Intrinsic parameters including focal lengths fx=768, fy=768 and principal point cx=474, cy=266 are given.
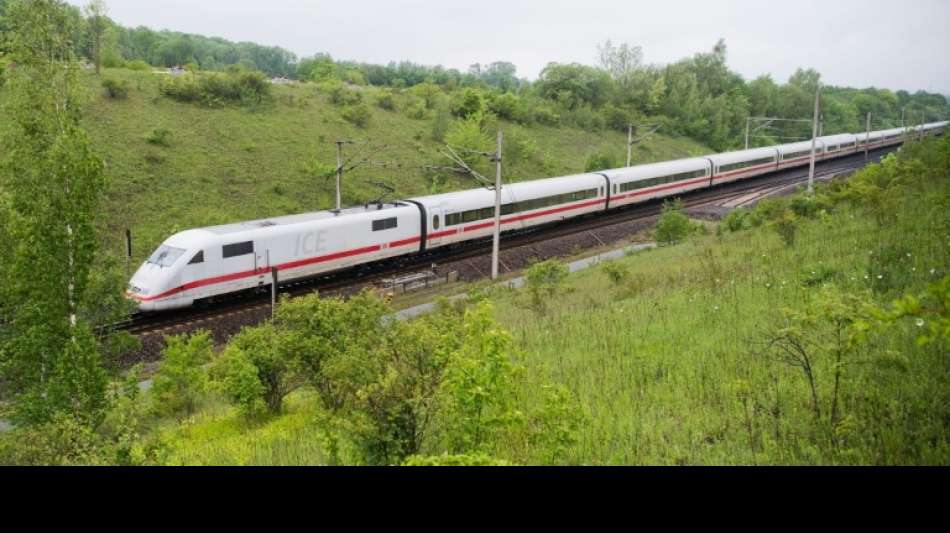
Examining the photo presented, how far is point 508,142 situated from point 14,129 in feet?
137

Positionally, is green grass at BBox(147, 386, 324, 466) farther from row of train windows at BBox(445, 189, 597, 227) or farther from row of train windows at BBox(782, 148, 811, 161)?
→ row of train windows at BBox(782, 148, 811, 161)

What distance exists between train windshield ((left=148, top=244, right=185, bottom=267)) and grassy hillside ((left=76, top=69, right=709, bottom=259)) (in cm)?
Answer: 863

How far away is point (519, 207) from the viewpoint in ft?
113

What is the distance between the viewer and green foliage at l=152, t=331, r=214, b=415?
1775 centimetres

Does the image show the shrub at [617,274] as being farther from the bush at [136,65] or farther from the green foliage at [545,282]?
the bush at [136,65]

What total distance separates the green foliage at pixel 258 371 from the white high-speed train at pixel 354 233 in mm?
8305

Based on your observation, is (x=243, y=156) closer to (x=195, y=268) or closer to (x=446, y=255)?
(x=446, y=255)

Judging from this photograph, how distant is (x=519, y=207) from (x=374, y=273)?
8.33 m

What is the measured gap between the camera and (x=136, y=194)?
37750mm

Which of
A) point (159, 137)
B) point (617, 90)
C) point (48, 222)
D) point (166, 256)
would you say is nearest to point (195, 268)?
point (166, 256)

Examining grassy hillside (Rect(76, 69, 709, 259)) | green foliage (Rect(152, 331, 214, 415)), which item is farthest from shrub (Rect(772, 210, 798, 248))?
grassy hillside (Rect(76, 69, 709, 259))

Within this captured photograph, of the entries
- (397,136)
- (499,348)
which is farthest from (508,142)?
(499,348)

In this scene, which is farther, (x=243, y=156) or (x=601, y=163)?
(x=601, y=163)

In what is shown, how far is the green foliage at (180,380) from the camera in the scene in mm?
17750
